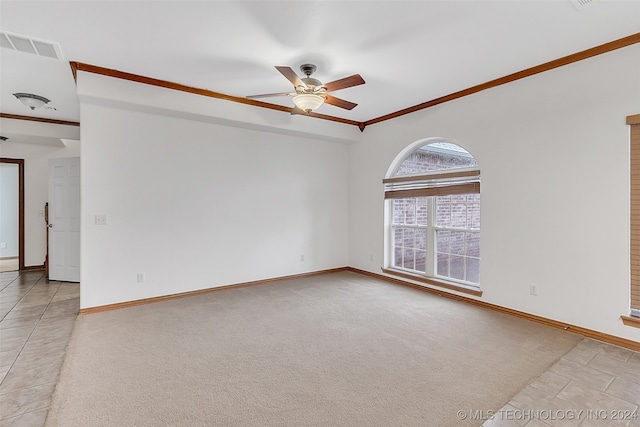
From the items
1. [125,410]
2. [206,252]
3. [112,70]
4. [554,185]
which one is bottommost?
[125,410]

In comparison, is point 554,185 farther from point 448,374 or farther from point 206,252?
point 206,252

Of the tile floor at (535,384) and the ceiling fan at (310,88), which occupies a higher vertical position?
the ceiling fan at (310,88)

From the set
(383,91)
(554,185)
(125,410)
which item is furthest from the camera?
(383,91)

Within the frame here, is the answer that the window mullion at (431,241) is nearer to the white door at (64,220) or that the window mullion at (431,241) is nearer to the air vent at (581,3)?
the air vent at (581,3)

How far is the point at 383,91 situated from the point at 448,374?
325 cm

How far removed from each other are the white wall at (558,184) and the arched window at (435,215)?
0.88 ft

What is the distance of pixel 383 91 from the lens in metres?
4.00

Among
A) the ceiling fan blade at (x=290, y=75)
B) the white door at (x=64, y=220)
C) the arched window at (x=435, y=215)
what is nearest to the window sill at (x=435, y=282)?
the arched window at (x=435, y=215)

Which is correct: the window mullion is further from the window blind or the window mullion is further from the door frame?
the door frame

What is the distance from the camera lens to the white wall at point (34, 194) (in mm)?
5742

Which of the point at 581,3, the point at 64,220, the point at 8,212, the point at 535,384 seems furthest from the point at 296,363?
the point at 8,212

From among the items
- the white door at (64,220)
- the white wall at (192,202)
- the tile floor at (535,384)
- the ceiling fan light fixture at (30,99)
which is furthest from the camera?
the white door at (64,220)

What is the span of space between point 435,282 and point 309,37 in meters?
3.47

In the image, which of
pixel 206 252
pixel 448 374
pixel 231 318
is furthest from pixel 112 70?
pixel 448 374
